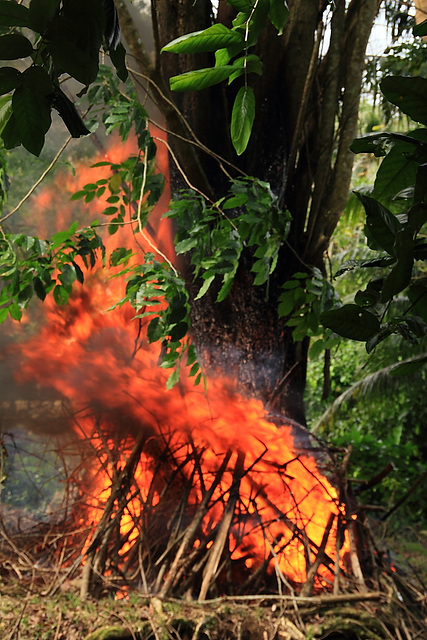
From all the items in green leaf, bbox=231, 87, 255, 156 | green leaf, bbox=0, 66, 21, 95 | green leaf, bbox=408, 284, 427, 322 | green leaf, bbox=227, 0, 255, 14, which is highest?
A: green leaf, bbox=227, 0, 255, 14

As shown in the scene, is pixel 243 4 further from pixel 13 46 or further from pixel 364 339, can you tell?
pixel 364 339

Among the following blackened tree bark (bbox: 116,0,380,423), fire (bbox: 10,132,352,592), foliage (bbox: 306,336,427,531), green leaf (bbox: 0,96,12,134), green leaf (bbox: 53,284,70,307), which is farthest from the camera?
foliage (bbox: 306,336,427,531)

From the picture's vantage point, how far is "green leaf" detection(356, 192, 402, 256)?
0.50 meters

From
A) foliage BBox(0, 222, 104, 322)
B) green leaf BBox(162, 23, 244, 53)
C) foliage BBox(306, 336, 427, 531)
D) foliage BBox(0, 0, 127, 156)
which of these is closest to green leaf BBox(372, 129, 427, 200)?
Answer: green leaf BBox(162, 23, 244, 53)

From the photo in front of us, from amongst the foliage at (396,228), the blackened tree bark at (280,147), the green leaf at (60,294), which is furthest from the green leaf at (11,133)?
the blackened tree bark at (280,147)

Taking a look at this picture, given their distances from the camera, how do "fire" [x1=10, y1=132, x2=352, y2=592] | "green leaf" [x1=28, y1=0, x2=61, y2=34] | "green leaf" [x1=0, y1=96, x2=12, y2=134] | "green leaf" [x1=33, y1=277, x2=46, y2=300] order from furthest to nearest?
1. "fire" [x1=10, y1=132, x2=352, y2=592]
2. "green leaf" [x1=33, y1=277, x2=46, y2=300]
3. "green leaf" [x1=0, y1=96, x2=12, y2=134]
4. "green leaf" [x1=28, y1=0, x2=61, y2=34]

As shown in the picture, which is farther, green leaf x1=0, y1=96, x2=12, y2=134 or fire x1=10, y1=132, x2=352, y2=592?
fire x1=10, y1=132, x2=352, y2=592

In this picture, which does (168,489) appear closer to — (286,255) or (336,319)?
(286,255)

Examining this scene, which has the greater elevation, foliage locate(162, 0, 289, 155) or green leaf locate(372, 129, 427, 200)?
foliage locate(162, 0, 289, 155)

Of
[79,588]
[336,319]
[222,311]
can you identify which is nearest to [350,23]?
[222,311]

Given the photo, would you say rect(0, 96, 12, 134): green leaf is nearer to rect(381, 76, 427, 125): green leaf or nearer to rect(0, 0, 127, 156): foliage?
rect(0, 0, 127, 156): foliage

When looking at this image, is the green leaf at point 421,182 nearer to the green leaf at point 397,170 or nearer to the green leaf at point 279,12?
the green leaf at point 397,170

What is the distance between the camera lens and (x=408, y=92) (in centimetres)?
48

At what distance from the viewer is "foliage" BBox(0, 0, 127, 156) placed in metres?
0.45
